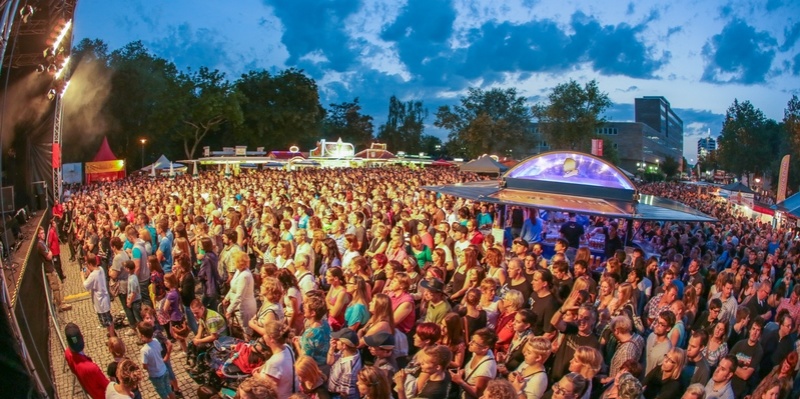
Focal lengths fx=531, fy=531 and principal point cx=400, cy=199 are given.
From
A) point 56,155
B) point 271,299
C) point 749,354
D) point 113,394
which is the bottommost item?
point 113,394

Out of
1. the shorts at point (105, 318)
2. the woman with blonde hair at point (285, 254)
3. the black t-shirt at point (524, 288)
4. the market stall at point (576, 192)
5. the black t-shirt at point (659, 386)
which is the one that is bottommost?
the shorts at point (105, 318)

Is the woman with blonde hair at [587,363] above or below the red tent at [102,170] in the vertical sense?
below

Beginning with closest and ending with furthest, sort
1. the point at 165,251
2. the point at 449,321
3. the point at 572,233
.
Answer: the point at 449,321
the point at 165,251
the point at 572,233

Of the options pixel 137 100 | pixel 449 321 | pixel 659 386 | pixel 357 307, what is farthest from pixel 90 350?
pixel 137 100

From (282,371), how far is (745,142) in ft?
182

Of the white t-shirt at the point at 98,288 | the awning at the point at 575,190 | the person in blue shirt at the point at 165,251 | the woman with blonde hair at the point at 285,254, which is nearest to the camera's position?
the woman with blonde hair at the point at 285,254

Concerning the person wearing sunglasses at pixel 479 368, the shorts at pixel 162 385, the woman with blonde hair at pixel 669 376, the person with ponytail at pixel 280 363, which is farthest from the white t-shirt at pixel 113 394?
the woman with blonde hair at pixel 669 376

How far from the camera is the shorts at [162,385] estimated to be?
4672mm

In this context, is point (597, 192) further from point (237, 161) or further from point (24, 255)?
point (237, 161)

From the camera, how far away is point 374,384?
3111 mm

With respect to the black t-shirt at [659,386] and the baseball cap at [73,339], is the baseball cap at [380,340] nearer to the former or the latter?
the black t-shirt at [659,386]

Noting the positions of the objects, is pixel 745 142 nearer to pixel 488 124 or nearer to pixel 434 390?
pixel 488 124

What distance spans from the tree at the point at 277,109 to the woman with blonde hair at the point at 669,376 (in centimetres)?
4799

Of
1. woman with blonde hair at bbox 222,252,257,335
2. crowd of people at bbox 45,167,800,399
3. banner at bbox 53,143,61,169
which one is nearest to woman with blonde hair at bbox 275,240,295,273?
crowd of people at bbox 45,167,800,399
